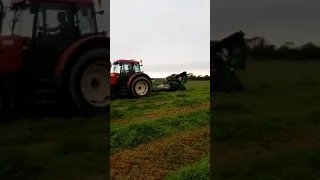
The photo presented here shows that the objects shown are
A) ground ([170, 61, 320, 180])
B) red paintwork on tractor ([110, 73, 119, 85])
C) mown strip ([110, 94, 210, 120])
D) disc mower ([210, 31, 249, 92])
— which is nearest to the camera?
ground ([170, 61, 320, 180])

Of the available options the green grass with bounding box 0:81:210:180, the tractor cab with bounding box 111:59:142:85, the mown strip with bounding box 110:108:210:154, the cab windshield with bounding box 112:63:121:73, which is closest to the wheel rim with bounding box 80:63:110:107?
the green grass with bounding box 0:81:210:180

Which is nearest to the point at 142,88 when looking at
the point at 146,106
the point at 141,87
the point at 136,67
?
the point at 141,87

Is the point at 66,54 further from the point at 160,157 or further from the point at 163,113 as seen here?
the point at 160,157

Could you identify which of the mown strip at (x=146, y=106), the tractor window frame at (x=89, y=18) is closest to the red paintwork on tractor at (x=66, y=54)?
→ the tractor window frame at (x=89, y=18)

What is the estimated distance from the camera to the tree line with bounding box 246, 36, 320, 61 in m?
2.64

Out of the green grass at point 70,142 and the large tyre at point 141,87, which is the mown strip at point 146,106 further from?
the large tyre at point 141,87

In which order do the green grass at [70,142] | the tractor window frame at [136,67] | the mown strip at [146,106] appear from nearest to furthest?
the green grass at [70,142]
the mown strip at [146,106]
the tractor window frame at [136,67]

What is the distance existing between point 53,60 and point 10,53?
31 centimetres

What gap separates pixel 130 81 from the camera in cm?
372

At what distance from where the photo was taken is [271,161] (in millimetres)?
2576

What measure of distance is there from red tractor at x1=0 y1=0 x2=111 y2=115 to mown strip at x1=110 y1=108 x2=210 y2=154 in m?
0.21

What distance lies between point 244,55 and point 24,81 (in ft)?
5.28

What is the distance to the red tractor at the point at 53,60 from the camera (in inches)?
110

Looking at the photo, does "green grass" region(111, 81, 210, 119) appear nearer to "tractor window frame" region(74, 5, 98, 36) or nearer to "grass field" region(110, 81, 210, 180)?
"grass field" region(110, 81, 210, 180)
